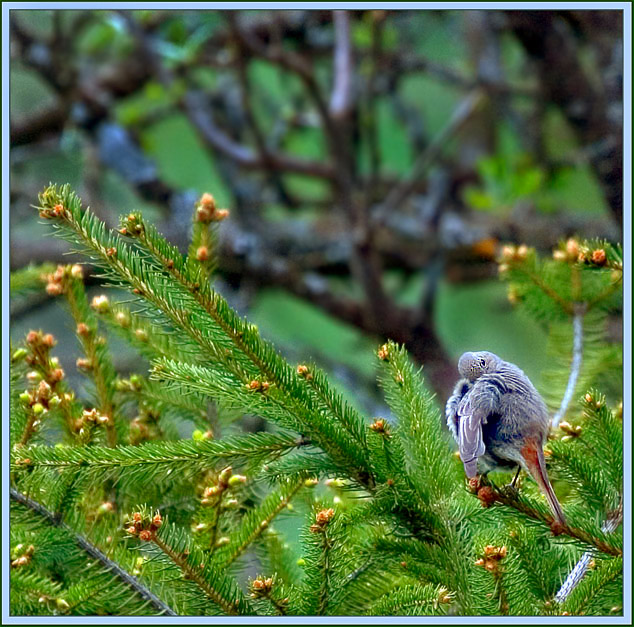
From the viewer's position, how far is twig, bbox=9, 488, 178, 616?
1.01 metres

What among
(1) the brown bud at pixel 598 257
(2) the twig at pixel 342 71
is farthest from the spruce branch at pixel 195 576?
(2) the twig at pixel 342 71

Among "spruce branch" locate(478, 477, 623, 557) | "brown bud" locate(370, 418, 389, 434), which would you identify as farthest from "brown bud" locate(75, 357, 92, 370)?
"spruce branch" locate(478, 477, 623, 557)

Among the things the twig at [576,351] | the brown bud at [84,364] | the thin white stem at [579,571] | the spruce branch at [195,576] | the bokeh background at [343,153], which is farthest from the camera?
the bokeh background at [343,153]

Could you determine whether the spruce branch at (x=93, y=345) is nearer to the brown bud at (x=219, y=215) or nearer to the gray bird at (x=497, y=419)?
the brown bud at (x=219, y=215)

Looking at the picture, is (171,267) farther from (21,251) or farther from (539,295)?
(21,251)

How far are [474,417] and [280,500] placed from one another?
315 mm

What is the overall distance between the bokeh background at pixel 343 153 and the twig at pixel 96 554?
1.36 meters

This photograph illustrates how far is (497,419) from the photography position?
1060mm

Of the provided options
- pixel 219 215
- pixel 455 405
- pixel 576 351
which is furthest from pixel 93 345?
pixel 576 351

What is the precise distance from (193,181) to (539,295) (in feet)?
8.98

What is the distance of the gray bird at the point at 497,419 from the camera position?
1.00 m

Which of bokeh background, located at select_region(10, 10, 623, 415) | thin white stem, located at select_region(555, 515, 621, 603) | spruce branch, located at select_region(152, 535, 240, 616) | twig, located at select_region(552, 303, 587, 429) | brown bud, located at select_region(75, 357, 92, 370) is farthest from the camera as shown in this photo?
bokeh background, located at select_region(10, 10, 623, 415)

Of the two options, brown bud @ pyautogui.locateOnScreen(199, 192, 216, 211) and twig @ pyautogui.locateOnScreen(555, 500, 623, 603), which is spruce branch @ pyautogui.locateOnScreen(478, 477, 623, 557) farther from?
brown bud @ pyautogui.locateOnScreen(199, 192, 216, 211)

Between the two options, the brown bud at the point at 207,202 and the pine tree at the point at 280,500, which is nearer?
→ the pine tree at the point at 280,500
